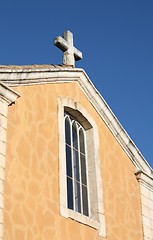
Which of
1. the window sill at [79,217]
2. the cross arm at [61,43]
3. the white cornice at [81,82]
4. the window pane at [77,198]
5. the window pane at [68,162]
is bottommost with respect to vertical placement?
the window sill at [79,217]

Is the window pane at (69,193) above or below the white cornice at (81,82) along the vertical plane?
below

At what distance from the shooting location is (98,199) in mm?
10141

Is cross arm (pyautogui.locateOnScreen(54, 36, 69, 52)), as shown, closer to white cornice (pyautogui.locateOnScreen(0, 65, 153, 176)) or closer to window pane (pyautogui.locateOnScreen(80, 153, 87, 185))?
white cornice (pyautogui.locateOnScreen(0, 65, 153, 176))

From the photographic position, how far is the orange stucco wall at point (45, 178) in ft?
26.9

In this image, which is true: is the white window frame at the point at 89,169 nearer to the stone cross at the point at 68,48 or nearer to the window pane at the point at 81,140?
the window pane at the point at 81,140

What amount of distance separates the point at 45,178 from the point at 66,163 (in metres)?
1.12

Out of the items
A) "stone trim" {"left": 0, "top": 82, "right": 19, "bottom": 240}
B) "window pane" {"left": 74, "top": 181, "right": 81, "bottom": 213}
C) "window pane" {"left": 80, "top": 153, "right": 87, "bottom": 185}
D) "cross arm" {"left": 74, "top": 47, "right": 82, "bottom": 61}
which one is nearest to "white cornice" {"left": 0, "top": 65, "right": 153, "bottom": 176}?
"stone trim" {"left": 0, "top": 82, "right": 19, "bottom": 240}

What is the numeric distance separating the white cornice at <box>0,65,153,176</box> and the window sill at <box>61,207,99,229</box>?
228cm

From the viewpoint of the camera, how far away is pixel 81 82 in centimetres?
1121

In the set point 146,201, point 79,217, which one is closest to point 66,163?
point 79,217

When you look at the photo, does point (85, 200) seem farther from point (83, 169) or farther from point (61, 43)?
point (61, 43)

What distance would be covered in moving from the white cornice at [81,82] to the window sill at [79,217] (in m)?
2.28

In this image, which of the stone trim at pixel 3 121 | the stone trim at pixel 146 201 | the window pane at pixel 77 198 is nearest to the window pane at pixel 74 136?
the window pane at pixel 77 198

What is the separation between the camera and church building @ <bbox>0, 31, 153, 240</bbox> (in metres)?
8.36
